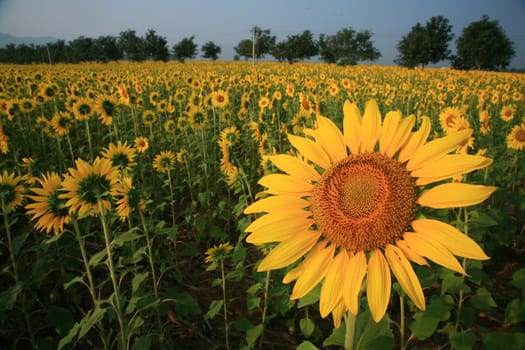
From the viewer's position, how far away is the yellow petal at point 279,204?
→ 0.96 m

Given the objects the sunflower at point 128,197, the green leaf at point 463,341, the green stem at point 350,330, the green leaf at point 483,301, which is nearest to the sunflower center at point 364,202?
the green stem at point 350,330

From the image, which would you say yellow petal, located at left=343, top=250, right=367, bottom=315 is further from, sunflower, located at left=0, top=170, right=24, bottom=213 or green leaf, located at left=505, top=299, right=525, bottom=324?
sunflower, located at left=0, top=170, right=24, bottom=213

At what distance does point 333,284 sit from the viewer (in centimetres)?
83

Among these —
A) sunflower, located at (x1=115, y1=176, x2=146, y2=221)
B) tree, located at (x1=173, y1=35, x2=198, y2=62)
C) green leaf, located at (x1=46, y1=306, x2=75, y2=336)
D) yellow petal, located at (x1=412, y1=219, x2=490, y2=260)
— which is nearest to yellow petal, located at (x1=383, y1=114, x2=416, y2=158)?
yellow petal, located at (x1=412, y1=219, x2=490, y2=260)

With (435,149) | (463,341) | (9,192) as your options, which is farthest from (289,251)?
(9,192)

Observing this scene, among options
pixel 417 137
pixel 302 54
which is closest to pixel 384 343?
pixel 417 137

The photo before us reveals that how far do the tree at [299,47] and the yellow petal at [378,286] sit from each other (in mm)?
61262

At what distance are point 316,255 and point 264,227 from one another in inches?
6.4

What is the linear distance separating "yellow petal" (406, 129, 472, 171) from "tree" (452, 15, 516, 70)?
6662 cm

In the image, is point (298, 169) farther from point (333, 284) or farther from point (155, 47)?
point (155, 47)

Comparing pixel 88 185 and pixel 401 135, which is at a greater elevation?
pixel 401 135

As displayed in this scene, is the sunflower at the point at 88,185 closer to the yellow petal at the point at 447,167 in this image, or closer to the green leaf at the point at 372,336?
the green leaf at the point at 372,336

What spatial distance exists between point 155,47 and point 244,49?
60.5 ft

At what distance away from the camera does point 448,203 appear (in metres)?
0.80
